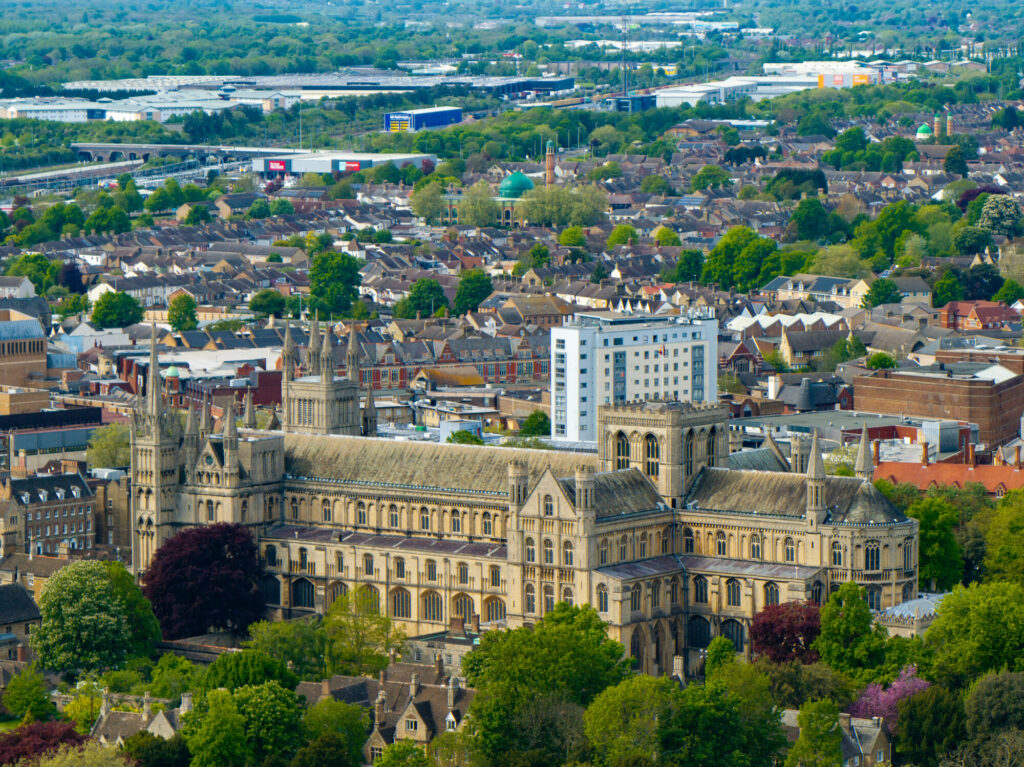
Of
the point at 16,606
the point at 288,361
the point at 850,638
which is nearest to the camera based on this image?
the point at 850,638

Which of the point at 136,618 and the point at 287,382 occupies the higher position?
the point at 287,382

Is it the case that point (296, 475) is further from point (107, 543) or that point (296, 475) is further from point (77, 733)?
point (77, 733)

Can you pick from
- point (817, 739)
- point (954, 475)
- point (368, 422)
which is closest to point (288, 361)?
point (368, 422)

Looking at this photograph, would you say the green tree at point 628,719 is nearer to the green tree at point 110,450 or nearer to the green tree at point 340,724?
the green tree at point 340,724

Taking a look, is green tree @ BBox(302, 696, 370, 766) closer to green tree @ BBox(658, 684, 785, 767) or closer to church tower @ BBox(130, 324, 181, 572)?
green tree @ BBox(658, 684, 785, 767)

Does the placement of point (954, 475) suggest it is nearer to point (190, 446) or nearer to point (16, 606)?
point (190, 446)

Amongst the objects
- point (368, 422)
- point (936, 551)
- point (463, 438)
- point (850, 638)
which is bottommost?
point (850, 638)
